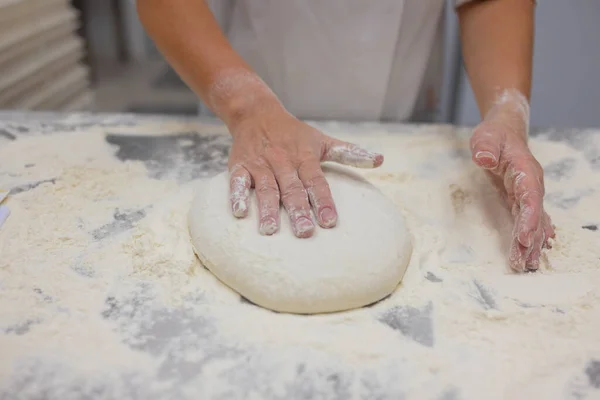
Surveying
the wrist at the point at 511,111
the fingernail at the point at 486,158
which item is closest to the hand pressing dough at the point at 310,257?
the fingernail at the point at 486,158

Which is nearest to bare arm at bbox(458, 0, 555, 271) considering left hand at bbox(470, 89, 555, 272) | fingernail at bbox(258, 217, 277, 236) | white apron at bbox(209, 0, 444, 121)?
left hand at bbox(470, 89, 555, 272)

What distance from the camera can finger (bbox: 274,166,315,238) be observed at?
35.7 inches

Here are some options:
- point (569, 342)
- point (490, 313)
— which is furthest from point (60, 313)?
point (569, 342)

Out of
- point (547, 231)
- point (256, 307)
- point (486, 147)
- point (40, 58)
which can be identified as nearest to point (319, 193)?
point (256, 307)

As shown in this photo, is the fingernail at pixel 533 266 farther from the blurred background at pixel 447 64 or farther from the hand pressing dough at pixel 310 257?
the blurred background at pixel 447 64

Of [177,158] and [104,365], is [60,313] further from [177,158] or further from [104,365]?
[177,158]

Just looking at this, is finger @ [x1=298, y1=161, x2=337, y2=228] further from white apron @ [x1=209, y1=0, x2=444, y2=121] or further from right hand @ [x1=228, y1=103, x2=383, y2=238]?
white apron @ [x1=209, y1=0, x2=444, y2=121]

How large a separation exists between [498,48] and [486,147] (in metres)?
0.37

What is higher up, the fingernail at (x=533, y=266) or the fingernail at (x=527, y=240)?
the fingernail at (x=527, y=240)

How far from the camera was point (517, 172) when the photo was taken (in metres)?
1.00

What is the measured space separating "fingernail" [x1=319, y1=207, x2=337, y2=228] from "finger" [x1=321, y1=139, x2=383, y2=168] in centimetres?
15

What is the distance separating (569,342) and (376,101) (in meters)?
0.87

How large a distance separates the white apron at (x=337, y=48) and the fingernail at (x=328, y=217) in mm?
622

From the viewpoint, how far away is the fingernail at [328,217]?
3.03ft
